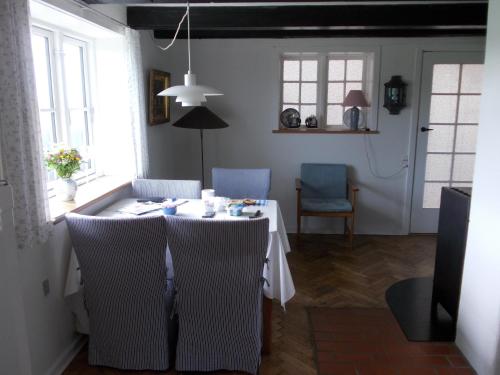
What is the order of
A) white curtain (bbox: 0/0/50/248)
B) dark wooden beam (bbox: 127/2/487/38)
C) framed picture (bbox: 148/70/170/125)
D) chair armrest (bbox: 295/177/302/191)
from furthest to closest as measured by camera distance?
chair armrest (bbox: 295/177/302/191)
framed picture (bbox: 148/70/170/125)
dark wooden beam (bbox: 127/2/487/38)
white curtain (bbox: 0/0/50/248)

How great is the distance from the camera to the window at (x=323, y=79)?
15.2 feet

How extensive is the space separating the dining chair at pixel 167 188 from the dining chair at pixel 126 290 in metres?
1.04

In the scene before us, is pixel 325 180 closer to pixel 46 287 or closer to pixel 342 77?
pixel 342 77

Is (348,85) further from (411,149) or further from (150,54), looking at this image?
(150,54)

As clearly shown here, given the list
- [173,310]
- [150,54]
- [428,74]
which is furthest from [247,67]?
[173,310]

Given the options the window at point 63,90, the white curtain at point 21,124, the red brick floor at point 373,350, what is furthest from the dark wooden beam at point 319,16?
the red brick floor at point 373,350

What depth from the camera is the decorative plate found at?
4.75m

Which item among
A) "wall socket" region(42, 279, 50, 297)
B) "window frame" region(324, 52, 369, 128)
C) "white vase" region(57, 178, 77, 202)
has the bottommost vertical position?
"wall socket" region(42, 279, 50, 297)

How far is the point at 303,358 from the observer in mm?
2566

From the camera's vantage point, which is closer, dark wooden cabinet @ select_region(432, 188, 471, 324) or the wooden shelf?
dark wooden cabinet @ select_region(432, 188, 471, 324)

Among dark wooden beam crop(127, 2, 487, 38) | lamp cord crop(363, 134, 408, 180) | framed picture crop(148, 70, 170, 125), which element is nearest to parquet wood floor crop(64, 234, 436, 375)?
lamp cord crop(363, 134, 408, 180)

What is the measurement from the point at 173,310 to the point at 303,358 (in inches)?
32.9

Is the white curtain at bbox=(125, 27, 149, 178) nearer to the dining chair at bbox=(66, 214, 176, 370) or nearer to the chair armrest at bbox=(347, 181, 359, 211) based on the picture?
the dining chair at bbox=(66, 214, 176, 370)

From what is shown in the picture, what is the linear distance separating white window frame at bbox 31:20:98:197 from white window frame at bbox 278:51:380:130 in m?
2.06
